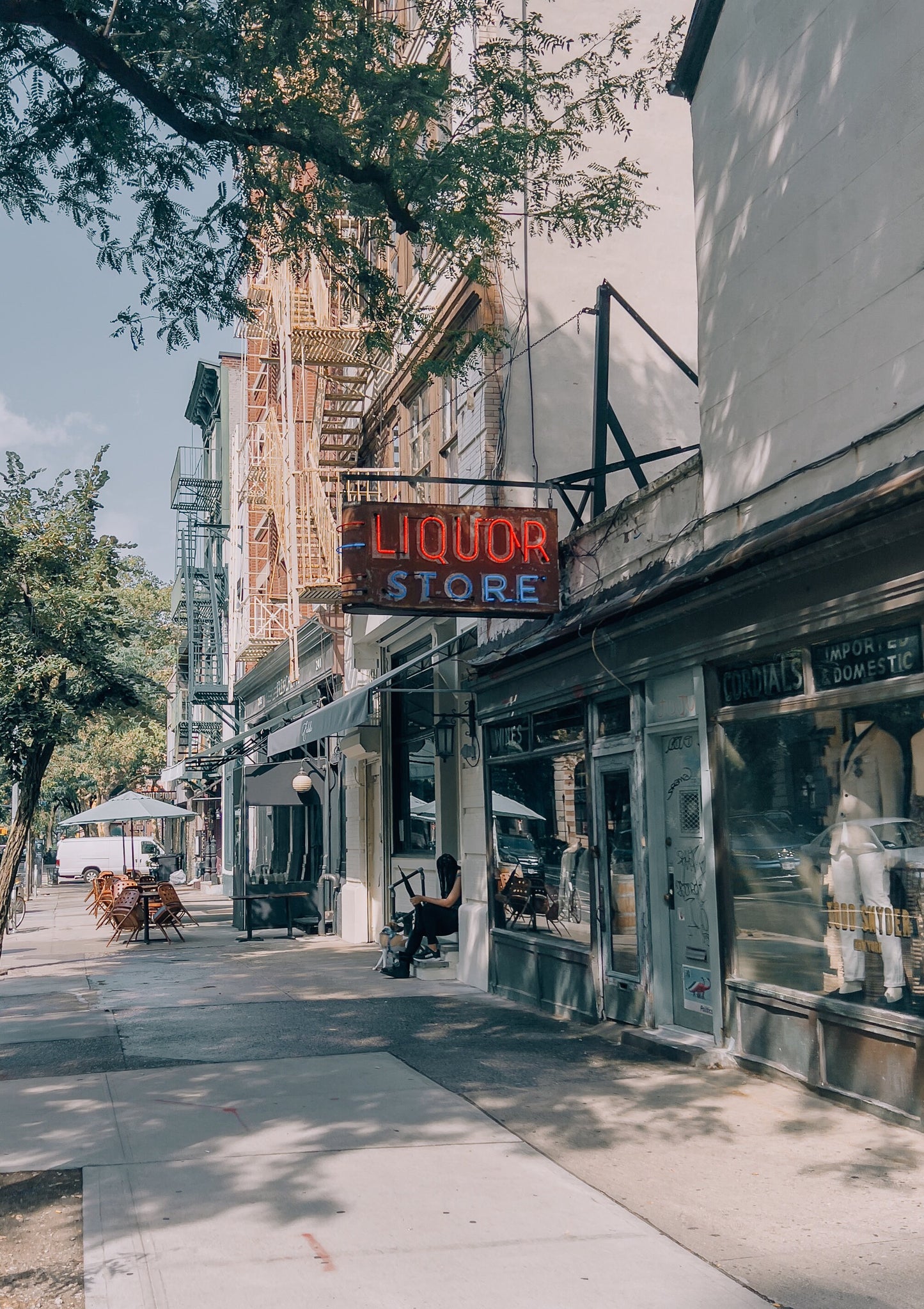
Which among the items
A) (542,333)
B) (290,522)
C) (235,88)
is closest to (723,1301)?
(235,88)

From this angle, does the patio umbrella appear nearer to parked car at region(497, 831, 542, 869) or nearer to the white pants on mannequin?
parked car at region(497, 831, 542, 869)

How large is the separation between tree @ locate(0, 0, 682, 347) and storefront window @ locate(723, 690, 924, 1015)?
508cm

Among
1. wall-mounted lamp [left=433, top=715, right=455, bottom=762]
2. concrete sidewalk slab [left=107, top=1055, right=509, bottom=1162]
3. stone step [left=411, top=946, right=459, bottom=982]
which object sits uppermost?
Answer: wall-mounted lamp [left=433, top=715, right=455, bottom=762]

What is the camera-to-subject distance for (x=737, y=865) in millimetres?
8609

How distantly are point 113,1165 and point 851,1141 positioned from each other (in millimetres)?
3806

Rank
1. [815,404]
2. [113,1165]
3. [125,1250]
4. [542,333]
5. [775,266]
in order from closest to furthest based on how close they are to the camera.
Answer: [125,1250], [113,1165], [815,404], [775,266], [542,333]

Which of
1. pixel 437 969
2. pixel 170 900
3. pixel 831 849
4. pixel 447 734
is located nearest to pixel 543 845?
pixel 437 969

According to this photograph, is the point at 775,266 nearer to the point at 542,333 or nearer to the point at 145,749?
the point at 542,333

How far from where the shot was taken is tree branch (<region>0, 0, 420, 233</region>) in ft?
28.1

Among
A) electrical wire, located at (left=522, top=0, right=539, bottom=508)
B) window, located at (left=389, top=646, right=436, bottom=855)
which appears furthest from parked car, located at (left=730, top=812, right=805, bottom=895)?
window, located at (left=389, top=646, right=436, bottom=855)

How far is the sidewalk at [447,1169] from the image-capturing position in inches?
193

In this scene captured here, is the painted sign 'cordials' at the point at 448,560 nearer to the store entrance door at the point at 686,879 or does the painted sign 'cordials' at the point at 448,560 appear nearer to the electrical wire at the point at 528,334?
the electrical wire at the point at 528,334

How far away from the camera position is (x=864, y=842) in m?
7.34

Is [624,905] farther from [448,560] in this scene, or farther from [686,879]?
[448,560]
